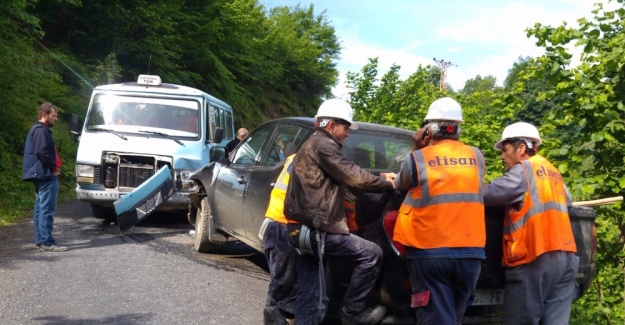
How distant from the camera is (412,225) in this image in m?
4.03

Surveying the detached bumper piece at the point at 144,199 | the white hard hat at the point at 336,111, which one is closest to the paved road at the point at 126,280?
the detached bumper piece at the point at 144,199

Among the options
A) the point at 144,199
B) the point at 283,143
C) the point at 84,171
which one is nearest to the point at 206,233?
the point at 144,199

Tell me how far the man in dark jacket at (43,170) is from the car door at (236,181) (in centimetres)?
212

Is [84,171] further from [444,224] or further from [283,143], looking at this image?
[444,224]

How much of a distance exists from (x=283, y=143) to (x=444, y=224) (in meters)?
2.95

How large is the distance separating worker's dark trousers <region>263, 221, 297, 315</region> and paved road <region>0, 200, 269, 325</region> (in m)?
0.70

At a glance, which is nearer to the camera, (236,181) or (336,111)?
(336,111)

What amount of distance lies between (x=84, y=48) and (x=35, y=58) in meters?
8.23

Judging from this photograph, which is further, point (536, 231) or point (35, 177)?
point (35, 177)

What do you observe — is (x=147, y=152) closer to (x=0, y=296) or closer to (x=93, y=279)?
(x=93, y=279)

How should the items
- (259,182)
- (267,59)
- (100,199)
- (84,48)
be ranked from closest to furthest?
(259,182), (100,199), (84,48), (267,59)

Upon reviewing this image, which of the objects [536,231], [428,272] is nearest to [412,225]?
[428,272]

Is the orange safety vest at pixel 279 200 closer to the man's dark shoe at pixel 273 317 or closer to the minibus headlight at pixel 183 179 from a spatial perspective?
the man's dark shoe at pixel 273 317

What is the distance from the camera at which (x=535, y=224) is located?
169 inches
